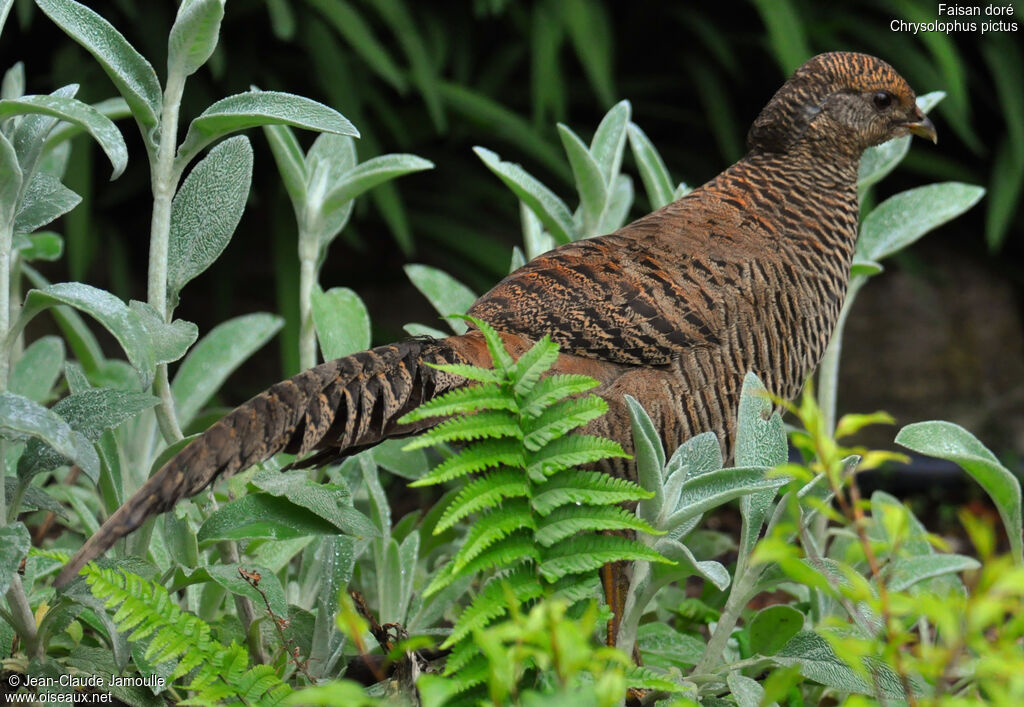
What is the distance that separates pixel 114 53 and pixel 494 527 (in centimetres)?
81

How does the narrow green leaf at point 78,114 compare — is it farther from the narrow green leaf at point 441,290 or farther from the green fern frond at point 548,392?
the narrow green leaf at point 441,290

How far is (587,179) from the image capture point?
6.87 ft

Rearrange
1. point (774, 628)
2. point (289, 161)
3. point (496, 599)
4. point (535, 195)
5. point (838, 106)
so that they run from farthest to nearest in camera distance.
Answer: point (838, 106)
point (535, 195)
point (289, 161)
point (774, 628)
point (496, 599)

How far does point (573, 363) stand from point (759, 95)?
3.19 m

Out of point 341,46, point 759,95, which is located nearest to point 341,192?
point 341,46

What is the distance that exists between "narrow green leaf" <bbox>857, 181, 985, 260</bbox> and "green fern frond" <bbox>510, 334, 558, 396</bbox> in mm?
1170

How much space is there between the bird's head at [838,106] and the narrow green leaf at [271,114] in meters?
1.09

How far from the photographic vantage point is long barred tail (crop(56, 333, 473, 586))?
1.22 m

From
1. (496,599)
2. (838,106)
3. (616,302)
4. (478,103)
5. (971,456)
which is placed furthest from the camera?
(478,103)

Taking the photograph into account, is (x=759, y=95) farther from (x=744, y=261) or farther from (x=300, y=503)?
(x=300, y=503)

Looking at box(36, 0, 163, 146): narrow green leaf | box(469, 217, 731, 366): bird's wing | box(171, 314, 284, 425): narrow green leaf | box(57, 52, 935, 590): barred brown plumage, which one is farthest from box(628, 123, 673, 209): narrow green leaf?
box(36, 0, 163, 146): narrow green leaf

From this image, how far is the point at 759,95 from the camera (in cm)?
461

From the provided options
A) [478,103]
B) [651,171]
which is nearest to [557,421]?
[651,171]

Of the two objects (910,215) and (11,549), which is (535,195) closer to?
(910,215)
